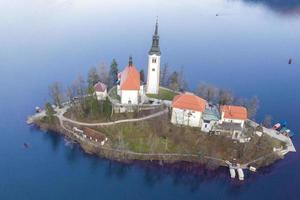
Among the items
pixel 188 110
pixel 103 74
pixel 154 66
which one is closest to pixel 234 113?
pixel 188 110

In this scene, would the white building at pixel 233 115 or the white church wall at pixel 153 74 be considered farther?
the white church wall at pixel 153 74

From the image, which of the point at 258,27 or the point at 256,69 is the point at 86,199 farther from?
the point at 258,27

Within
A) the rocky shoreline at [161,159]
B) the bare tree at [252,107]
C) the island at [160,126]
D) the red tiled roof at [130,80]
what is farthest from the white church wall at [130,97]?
the bare tree at [252,107]

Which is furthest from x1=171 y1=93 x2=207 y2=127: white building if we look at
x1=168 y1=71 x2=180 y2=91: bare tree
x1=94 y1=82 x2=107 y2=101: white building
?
x1=94 y1=82 x2=107 y2=101: white building

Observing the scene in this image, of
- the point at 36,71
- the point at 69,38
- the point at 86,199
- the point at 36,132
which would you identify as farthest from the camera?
the point at 69,38

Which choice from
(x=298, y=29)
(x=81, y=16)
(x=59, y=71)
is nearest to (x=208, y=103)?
(x=59, y=71)

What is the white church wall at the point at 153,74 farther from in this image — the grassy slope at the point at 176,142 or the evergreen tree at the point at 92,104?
the evergreen tree at the point at 92,104
